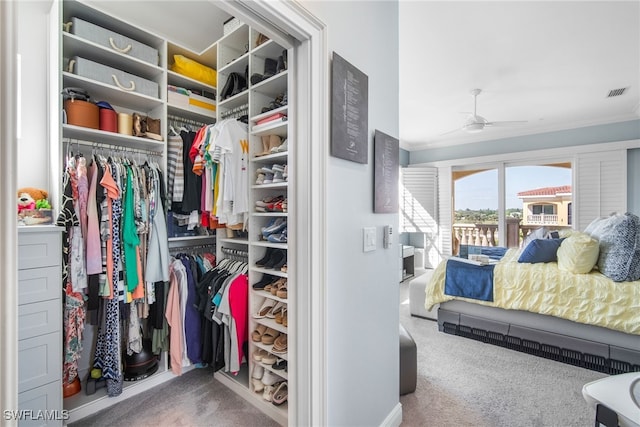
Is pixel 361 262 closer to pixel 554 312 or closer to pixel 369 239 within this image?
pixel 369 239

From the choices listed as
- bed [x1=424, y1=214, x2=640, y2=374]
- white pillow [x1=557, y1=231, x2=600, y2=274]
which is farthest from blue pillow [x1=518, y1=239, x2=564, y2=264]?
white pillow [x1=557, y1=231, x2=600, y2=274]

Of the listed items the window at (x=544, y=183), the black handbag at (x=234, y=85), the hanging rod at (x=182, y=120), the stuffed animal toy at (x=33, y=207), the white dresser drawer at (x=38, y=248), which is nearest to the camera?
the white dresser drawer at (x=38, y=248)

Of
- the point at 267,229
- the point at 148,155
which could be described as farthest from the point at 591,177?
the point at 148,155

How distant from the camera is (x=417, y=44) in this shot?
2.57m

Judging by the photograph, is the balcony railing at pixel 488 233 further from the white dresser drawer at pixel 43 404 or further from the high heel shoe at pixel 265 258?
the white dresser drawer at pixel 43 404

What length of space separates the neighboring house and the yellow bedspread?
2.86m

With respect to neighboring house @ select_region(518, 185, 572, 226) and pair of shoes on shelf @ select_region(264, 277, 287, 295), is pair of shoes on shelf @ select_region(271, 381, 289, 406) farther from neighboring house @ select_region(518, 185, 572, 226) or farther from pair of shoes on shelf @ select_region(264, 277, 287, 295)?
neighboring house @ select_region(518, 185, 572, 226)

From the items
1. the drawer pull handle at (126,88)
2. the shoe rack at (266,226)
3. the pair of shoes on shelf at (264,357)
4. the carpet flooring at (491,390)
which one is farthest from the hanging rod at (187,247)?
the carpet flooring at (491,390)

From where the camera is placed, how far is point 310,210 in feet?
3.73

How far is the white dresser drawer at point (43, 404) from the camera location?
1395mm

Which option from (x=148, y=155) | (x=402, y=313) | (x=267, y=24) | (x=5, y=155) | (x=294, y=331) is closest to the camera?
(x=5, y=155)

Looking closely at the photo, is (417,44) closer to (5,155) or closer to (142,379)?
(5,155)

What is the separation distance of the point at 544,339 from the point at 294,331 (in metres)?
2.53

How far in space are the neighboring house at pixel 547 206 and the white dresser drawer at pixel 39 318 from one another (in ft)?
20.2
